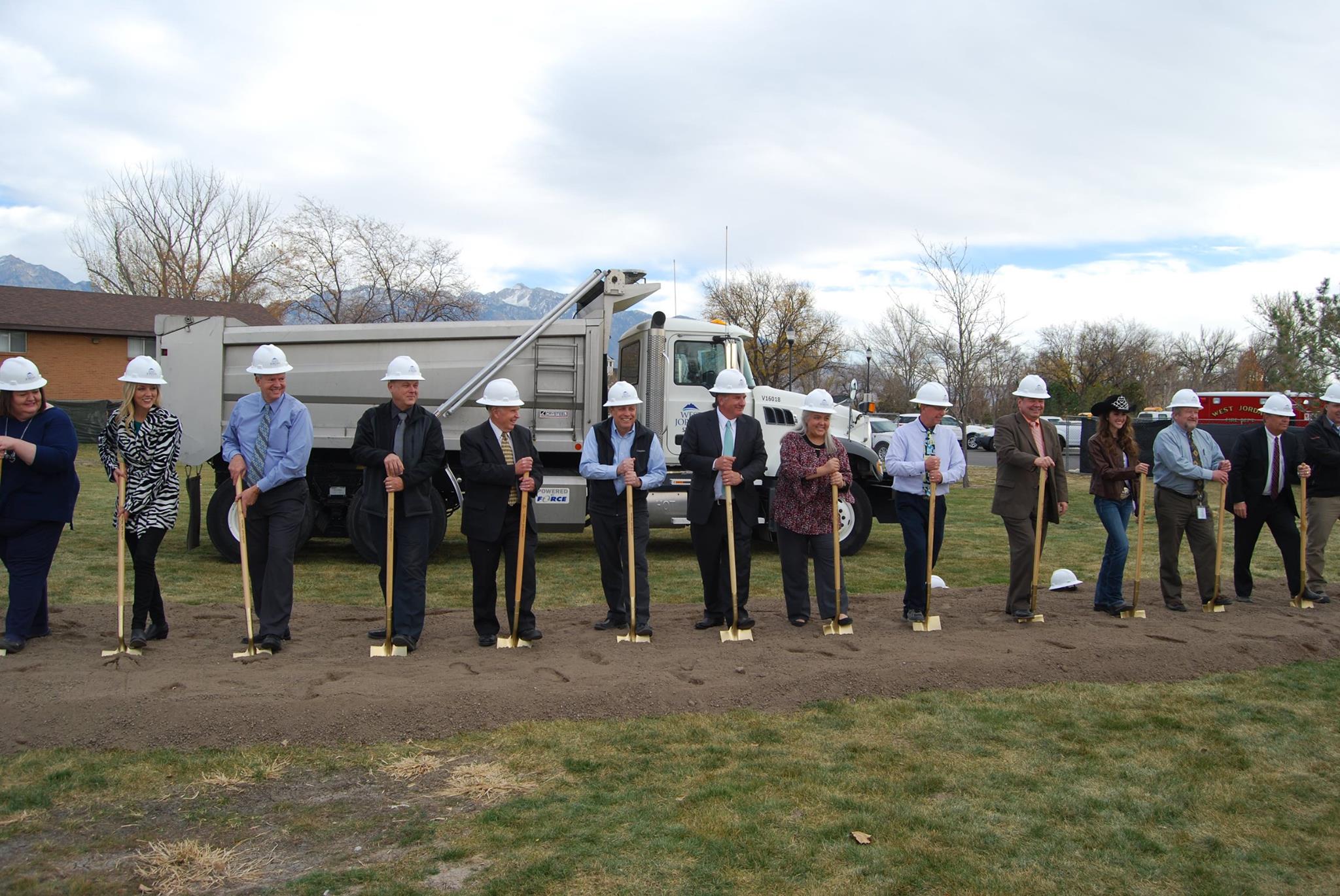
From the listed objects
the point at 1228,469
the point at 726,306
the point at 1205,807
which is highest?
the point at 726,306

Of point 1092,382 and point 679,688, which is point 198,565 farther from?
point 1092,382

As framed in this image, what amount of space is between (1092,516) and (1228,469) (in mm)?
8456

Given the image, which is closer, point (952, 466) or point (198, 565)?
point (952, 466)

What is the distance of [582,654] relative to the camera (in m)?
6.62

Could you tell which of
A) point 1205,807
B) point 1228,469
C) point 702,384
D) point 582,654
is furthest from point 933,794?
point 702,384

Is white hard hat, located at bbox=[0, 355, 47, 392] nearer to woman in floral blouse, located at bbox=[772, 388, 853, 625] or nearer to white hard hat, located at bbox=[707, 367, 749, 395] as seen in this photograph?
white hard hat, located at bbox=[707, 367, 749, 395]

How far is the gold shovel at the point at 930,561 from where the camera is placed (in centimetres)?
745

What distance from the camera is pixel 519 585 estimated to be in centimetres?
698

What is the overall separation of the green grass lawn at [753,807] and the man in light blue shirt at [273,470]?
1.75 metres

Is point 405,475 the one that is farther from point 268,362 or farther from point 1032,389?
point 1032,389

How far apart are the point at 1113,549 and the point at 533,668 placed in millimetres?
4791

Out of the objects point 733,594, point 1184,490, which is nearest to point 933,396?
point 733,594

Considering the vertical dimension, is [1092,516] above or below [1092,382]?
below

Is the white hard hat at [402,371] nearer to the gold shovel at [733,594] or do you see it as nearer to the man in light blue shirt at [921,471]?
the gold shovel at [733,594]
